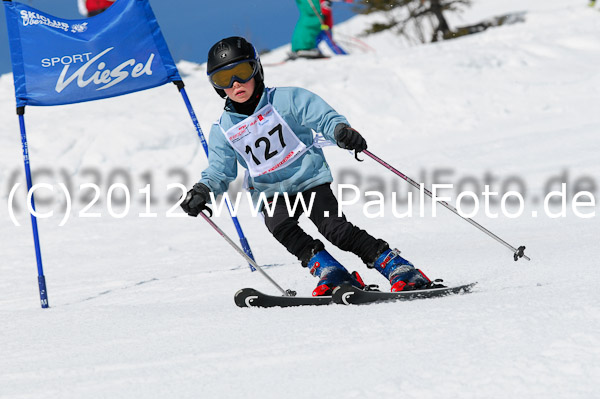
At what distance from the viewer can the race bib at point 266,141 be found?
3.63m

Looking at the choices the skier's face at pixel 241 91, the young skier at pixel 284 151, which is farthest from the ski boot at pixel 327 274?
the skier's face at pixel 241 91

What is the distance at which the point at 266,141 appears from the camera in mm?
3631

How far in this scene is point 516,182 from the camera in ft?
25.8

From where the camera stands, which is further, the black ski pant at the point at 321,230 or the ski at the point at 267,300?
the black ski pant at the point at 321,230

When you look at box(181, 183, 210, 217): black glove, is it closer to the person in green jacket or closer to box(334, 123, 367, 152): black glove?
box(334, 123, 367, 152): black glove

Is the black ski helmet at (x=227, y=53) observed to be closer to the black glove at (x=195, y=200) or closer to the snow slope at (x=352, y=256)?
the black glove at (x=195, y=200)

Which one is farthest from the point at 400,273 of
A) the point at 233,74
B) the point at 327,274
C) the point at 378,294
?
the point at 233,74

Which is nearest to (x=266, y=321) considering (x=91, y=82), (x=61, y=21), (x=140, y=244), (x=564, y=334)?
(x=564, y=334)

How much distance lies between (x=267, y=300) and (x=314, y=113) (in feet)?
3.44

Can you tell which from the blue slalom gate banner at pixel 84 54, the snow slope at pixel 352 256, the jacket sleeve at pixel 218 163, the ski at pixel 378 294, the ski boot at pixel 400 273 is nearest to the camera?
the snow slope at pixel 352 256

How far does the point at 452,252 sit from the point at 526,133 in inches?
203

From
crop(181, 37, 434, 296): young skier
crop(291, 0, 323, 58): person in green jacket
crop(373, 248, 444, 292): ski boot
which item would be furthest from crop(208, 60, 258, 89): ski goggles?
crop(291, 0, 323, 58): person in green jacket

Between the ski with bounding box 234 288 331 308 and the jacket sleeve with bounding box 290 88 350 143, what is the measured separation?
89 centimetres

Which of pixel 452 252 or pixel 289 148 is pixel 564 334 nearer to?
pixel 289 148
